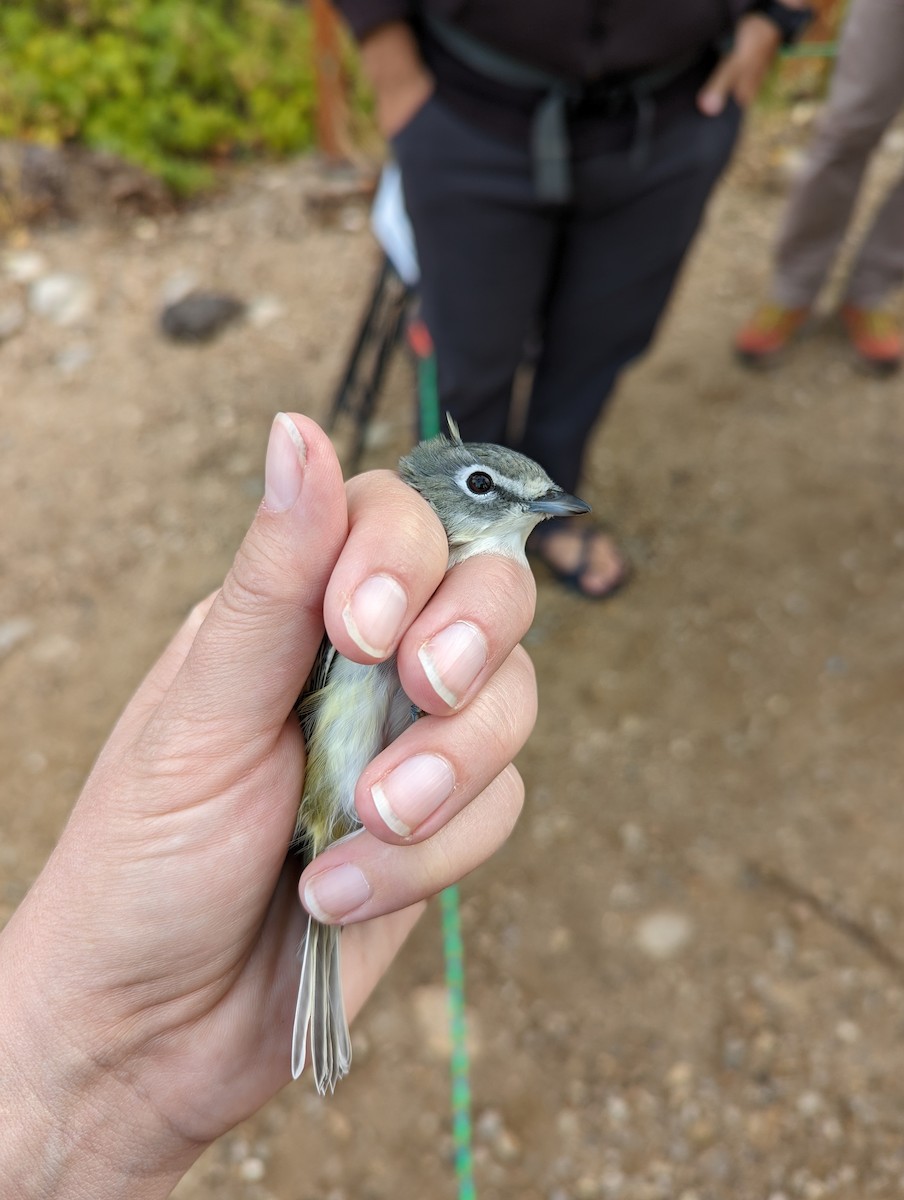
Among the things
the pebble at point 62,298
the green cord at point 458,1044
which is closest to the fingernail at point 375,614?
the green cord at point 458,1044

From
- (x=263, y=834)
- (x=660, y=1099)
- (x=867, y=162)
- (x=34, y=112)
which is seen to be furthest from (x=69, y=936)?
(x=34, y=112)

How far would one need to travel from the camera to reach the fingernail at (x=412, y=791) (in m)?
1.87

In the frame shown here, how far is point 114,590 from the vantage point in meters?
5.39

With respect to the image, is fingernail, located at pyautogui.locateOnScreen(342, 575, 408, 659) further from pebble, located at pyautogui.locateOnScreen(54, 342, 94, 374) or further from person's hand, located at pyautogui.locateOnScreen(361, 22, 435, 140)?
pebble, located at pyautogui.locateOnScreen(54, 342, 94, 374)

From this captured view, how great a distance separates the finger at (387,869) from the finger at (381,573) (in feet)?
1.73

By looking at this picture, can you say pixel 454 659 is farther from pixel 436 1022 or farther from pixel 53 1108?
pixel 436 1022

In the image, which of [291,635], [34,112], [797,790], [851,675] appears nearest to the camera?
[291,635]

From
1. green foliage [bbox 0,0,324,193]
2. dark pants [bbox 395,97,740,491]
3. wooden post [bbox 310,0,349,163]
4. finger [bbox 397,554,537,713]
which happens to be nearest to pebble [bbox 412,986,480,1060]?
finger [bbox 397,554,537,713]

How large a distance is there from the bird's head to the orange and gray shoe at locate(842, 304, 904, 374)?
17.0ft

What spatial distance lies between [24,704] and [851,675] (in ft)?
14.9

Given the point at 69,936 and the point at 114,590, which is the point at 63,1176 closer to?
the point at 69,936

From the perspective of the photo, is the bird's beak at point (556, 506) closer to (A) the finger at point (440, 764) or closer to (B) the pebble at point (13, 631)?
(A) the finger at point (440, 764)

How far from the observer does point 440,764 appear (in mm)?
1943

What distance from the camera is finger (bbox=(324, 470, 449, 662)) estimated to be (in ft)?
5.86
